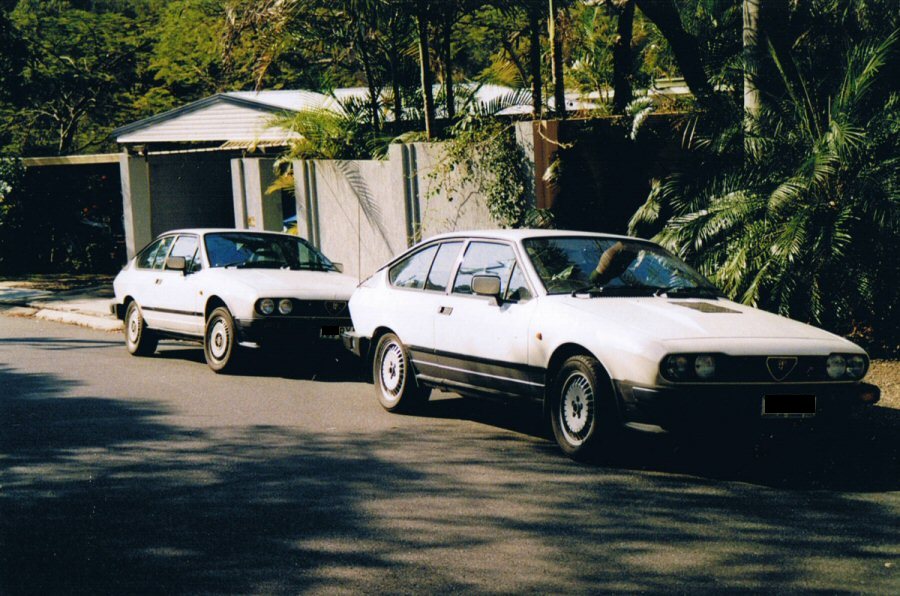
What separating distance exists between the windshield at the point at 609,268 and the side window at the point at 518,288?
13cm

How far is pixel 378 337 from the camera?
9.93 meters

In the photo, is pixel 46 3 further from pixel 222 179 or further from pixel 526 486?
pixel 526 486

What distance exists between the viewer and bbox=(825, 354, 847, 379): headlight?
23.9ft

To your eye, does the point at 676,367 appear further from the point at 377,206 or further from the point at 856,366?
the point at 377,206

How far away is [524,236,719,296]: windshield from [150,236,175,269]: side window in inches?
247

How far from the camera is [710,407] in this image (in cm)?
698

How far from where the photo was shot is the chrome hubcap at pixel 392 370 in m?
9.48

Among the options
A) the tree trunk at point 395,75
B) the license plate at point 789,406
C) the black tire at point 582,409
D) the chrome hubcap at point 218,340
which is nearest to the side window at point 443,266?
the black tire at point 582,409

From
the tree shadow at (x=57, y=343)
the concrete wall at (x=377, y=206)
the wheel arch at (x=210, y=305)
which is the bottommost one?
the tree shadow at (x=57, y=343)

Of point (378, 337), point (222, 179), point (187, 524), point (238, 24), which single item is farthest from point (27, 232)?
point (187, 524)

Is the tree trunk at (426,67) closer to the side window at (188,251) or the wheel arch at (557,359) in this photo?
the side window at (188,251)

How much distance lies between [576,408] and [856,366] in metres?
1.80

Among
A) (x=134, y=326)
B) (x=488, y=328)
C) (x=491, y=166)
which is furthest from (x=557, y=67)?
(x=488, y=328)

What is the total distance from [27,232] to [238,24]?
10.8 meters
